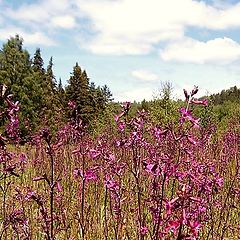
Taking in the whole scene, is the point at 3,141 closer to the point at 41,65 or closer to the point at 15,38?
the point at 15,38

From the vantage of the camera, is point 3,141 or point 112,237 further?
point 112,237

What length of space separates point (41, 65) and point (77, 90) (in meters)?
14.7

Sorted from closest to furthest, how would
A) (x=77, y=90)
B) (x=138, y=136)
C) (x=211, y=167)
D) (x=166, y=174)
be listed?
(x=166, y=174)
(x=138, y=136)
(x=211, y=167)
(x=77, y=90)

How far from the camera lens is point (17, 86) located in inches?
1244

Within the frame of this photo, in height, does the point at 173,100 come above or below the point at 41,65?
below

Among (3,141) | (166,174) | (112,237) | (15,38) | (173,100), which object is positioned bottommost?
(112,237)

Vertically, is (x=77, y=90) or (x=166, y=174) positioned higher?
(x=77, y=90)

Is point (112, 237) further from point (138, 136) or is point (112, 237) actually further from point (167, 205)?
point (167, 205)

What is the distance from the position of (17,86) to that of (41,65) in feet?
71.2

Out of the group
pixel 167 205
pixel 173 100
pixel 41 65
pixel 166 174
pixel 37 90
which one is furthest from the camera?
pixel 41 65

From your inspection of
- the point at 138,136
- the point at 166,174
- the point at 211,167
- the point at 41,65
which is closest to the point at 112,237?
the point at 211,167

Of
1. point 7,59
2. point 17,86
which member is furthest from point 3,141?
point 7,59

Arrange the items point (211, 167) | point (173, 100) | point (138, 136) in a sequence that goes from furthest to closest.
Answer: point (173, 100) → point (211, 167) → point (138, 136)

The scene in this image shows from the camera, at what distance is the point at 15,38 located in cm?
3753
